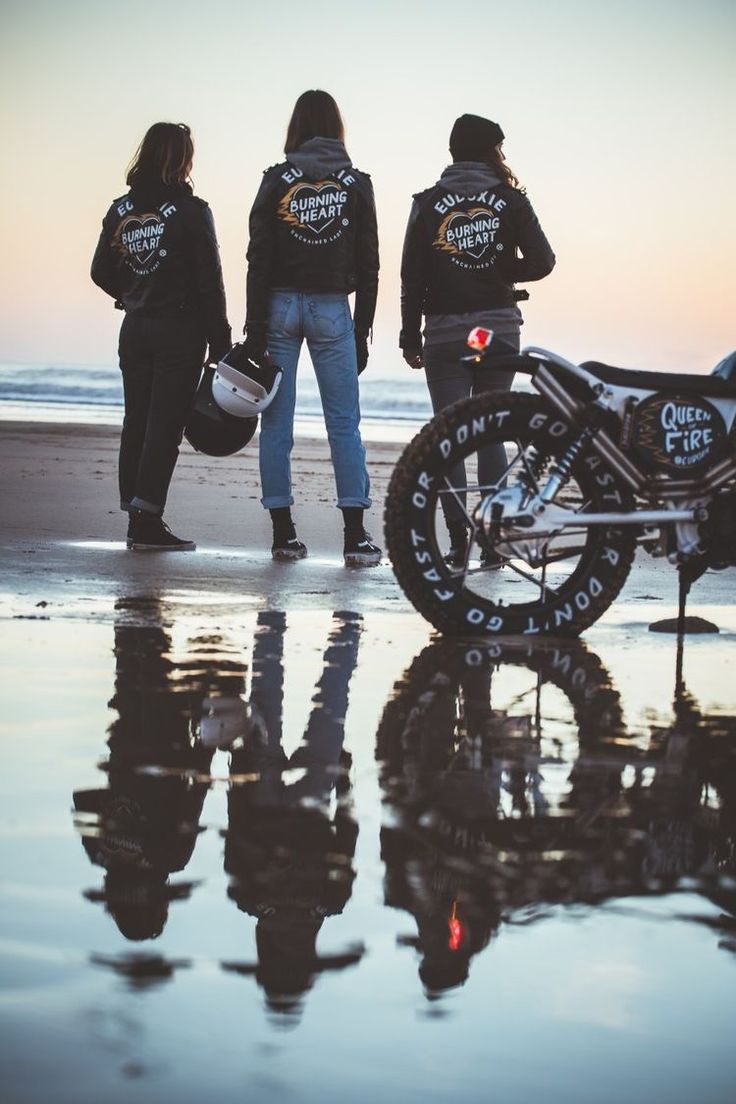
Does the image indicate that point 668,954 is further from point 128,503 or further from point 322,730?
point 128,503

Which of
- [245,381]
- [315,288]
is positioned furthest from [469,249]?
[245,381]

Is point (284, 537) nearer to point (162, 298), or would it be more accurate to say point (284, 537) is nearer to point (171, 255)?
point (162, 298)

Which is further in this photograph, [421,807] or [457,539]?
[457,539]

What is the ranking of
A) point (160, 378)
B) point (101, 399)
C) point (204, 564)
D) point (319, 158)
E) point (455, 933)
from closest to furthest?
1. point (455, 933)
2. point (204, 564)
3. point (319, 158)
4. point (160, 378)
5. point (101, 399)

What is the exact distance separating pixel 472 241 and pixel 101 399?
30.1 meters

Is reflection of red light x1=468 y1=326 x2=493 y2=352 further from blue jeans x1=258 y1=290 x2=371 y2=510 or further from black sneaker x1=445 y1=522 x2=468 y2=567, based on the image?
blue jeans x1=258 y1=290 x2=371 y2=510

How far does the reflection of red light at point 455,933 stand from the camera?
178 cm

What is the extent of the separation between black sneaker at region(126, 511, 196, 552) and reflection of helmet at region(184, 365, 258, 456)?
1.22 feet

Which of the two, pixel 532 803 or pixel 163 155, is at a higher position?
pixel 163 155

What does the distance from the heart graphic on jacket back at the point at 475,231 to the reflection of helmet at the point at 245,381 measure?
949mm

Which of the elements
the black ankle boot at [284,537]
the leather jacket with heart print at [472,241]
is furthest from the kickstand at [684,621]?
the leather jacket with heart print at [472,241]

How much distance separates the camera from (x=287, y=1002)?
1.60m

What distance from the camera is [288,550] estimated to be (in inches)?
258

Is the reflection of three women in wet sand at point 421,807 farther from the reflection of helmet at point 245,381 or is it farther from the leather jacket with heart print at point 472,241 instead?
the leather jacket with heart print at point 472,241
